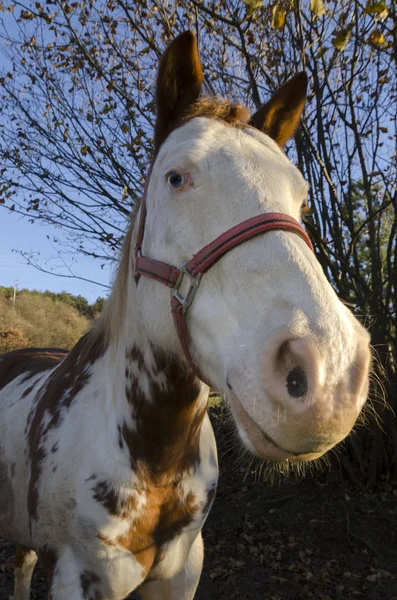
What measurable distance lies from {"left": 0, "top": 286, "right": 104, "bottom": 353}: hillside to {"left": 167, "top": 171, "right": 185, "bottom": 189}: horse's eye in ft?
42.8

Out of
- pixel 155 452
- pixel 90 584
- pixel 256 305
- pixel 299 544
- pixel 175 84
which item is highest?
pixel 175 84

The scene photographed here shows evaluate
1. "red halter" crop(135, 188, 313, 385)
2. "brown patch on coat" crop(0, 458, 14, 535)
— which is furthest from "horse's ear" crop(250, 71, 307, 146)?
"brown patch on coat" crop(0, 458, 14, 535)

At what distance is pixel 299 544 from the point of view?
14.0ft

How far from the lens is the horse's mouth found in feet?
3.58

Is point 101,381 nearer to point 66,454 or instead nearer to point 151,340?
point 66,454

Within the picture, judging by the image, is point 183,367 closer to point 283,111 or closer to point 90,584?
point 90,584

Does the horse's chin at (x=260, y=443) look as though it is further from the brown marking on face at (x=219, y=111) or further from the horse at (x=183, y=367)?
the brown marking on face at (x=219, y=111)

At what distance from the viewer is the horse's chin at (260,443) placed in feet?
3.62

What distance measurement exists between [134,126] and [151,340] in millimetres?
3682

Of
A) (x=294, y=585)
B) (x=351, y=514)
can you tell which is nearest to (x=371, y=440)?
(x=351, y=514)

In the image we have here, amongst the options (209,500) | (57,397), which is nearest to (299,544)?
(209,500)

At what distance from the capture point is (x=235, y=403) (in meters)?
1.20

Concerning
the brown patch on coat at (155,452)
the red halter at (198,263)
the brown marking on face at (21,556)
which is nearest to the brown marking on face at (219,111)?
the red halter at (198,263)

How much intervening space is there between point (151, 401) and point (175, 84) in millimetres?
1275
